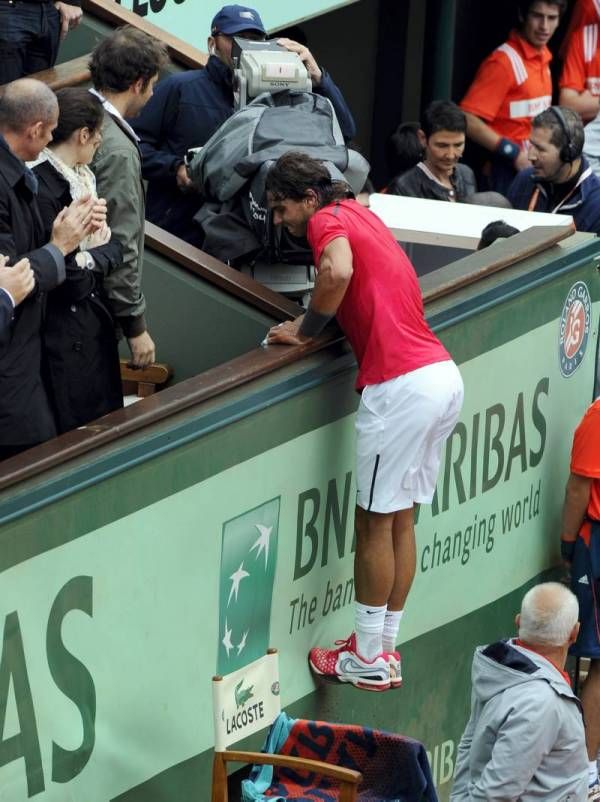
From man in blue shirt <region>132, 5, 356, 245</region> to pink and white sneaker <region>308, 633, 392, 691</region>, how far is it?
2.09 m

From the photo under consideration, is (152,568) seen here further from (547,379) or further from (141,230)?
(547,379)

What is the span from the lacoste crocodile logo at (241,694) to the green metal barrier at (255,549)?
9 centimetres

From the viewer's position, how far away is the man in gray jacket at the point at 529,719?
518 centimetres

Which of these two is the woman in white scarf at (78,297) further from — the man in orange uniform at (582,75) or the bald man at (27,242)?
the man in orange uniform at (582,75)

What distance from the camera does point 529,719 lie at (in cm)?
517

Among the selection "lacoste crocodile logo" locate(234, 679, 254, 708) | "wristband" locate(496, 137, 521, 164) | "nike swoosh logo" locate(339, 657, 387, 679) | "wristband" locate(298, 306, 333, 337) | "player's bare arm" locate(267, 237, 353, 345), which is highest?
"player's bare arm" locate(267, 237, 353, 345)

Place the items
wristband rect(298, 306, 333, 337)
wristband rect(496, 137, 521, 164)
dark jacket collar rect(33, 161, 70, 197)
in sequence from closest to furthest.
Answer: dark jacket collar rect(33, 161, 70, 197) < wristband rect(298, 306, 333, 337) < wristband rect(496, 137, 521, 164)

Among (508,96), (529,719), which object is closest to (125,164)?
(529,719)

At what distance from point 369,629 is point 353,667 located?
0.49ft

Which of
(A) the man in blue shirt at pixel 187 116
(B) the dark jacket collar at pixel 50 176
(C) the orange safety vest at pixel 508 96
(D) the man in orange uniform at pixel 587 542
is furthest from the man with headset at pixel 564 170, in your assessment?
(B) the dark jacket collar at pixel 50 176

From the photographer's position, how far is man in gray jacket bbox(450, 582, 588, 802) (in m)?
5.18

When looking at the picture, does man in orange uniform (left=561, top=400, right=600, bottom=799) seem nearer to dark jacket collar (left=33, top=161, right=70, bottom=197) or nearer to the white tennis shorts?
the white tennis shorts

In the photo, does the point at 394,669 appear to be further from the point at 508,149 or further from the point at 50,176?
the point at 508,149

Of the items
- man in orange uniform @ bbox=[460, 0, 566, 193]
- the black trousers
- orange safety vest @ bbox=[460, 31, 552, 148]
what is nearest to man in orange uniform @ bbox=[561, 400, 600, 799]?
the black trousers
